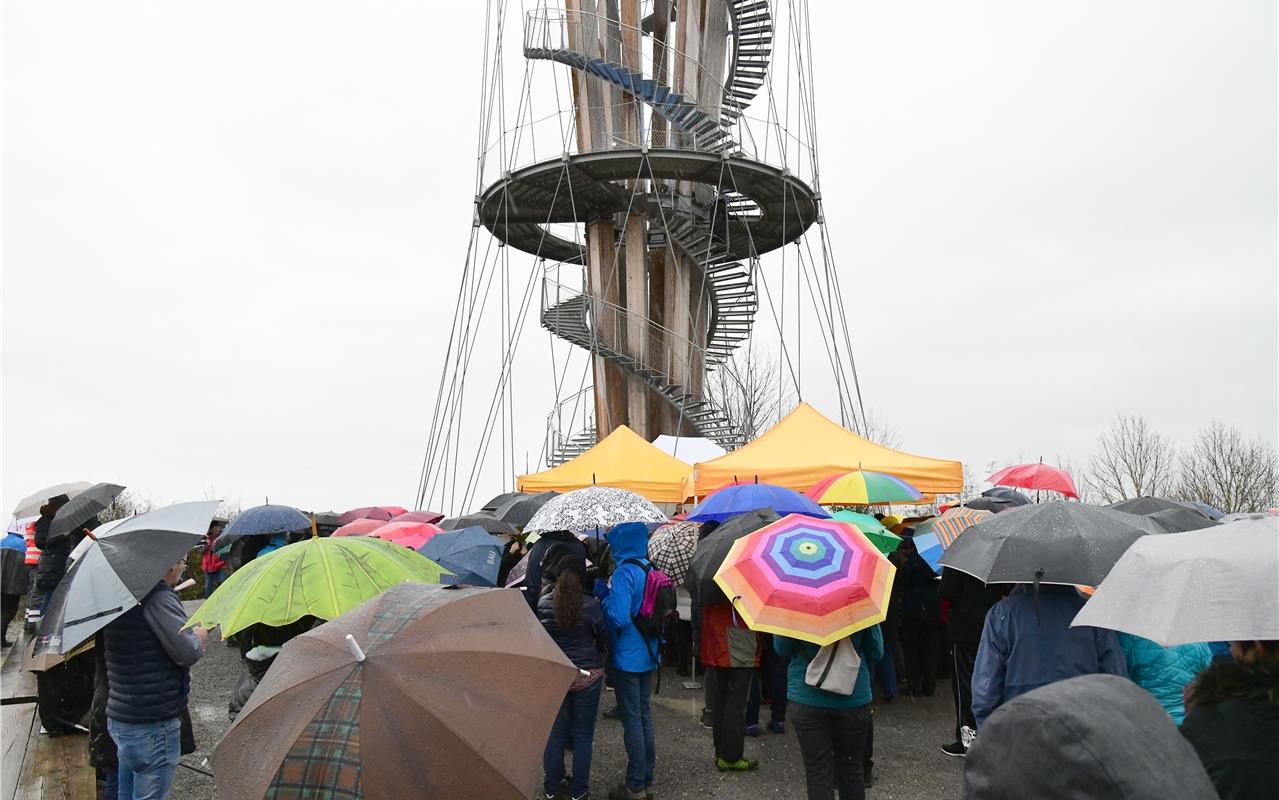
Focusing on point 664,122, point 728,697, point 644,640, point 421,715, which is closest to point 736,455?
point 728,697

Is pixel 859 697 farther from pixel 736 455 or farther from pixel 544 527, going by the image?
pixel 736 455

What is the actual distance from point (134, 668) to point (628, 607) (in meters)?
3.09

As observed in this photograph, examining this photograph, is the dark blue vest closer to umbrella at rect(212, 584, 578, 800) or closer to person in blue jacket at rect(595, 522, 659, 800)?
umbrella at rect(212, 584, 578, 800)

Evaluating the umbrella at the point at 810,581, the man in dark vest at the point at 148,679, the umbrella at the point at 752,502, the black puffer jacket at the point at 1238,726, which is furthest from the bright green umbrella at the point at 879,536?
the man in dark vest at the point at 148,679

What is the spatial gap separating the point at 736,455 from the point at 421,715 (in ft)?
30.1

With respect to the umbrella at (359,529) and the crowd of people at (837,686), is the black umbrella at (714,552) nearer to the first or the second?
the crowd of people at (837,686)

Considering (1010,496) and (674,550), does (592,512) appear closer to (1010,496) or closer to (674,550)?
(674,550)

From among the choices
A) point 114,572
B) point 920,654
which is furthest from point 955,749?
point 114,572

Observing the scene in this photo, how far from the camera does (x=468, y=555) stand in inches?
350

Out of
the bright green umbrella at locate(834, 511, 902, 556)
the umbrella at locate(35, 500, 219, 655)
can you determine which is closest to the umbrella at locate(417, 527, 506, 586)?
the bright green umbrella at locate(834, 511, 902, 556)

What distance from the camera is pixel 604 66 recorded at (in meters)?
20.6

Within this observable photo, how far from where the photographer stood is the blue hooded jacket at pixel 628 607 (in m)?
6.29

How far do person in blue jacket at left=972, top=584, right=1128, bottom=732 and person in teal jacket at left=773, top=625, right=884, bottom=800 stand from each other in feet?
1.95

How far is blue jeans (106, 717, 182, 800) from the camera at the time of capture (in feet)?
16.6
